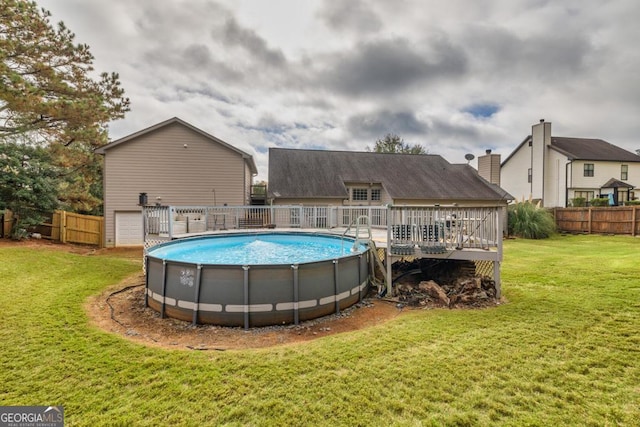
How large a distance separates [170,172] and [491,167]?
22271 millimetres

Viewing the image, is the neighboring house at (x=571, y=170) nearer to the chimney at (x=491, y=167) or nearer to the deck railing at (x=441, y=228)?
the chimney at (x=491, y=167)

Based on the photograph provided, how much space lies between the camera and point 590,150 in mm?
25734

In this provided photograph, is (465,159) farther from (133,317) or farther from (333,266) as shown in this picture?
(133,317)

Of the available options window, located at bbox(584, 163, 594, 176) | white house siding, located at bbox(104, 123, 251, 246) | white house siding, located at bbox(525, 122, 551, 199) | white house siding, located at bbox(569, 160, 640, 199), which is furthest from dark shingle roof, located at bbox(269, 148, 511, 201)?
window, located at bbox(584, 163, 594, 176)

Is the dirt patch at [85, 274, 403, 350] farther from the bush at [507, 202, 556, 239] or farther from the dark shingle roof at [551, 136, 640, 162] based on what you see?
the dark shingle roof at [551, 136, 640, 162]

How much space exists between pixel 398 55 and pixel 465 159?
12555 mm

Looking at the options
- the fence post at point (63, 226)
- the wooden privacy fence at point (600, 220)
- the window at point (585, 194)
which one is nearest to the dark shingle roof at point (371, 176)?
the wooden privacy fence at point (600, 220)

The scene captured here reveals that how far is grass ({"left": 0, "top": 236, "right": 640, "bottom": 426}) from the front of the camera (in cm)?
277

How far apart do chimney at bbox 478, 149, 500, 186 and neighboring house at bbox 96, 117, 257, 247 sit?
18.1m

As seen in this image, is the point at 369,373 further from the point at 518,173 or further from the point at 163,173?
the point at 518,173

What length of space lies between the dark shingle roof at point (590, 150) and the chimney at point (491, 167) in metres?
6.65

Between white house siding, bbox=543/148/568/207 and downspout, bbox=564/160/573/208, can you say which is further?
white house siding, bbox=543/148/568/207

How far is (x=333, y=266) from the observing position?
19.1 feet

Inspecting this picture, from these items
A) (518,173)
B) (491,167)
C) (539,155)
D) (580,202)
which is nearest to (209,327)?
(491,167)
